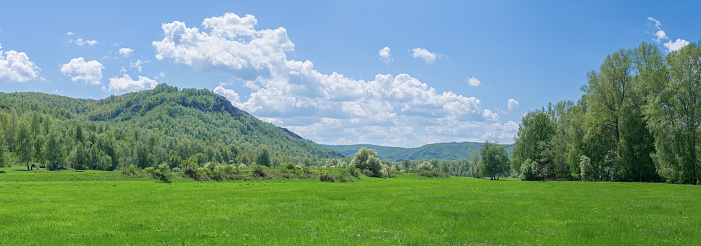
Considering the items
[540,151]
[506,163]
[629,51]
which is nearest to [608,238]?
[629,51]

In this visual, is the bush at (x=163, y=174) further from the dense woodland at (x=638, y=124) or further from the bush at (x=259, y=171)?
the dense woodland at (x=638, y=124)

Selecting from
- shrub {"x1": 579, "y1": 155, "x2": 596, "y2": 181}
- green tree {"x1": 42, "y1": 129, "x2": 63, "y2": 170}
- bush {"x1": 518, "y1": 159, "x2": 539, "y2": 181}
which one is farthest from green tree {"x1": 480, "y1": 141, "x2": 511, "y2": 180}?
green tree {"x1": 42, "y1": 129, "x2": 63, "y2": 170}

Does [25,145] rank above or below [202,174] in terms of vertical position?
above

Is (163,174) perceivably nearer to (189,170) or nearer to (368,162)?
(189,170)

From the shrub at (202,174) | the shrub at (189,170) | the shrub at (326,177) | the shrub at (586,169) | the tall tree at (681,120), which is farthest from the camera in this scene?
the shrub at (586,169)

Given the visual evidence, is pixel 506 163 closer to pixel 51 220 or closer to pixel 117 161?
pixel 51 220

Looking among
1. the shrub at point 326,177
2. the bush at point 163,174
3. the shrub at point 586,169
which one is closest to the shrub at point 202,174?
the bush at point 163,174

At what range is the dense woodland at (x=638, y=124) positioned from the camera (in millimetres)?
52219

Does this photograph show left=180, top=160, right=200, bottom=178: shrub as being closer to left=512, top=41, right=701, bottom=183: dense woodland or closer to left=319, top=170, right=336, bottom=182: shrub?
left=319, top=170, right=336, bottom=182: shrub

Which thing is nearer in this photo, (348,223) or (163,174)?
(348,223)

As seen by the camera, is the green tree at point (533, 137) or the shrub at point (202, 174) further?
the green tree at point (533, 137)

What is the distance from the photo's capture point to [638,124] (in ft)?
201

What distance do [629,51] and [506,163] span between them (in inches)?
2827

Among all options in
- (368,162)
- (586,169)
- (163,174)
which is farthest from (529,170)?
(163,174)
